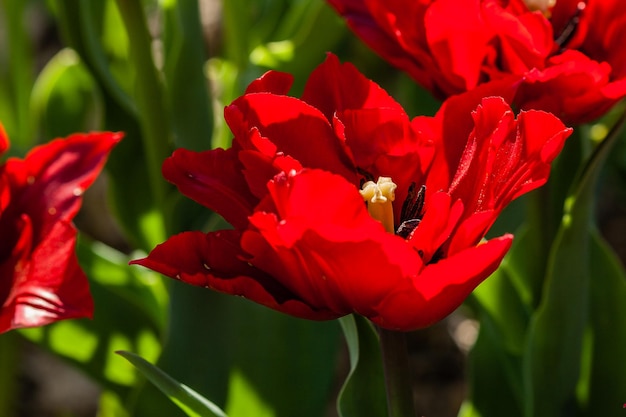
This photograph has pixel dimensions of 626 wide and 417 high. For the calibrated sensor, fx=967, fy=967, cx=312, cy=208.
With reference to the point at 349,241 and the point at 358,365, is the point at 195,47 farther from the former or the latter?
the point at 349,241

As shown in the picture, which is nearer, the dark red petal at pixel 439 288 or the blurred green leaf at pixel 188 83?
the dark red petal at pixel 439 288

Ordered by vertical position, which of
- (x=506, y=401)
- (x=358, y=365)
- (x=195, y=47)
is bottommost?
(x=506, y=401)

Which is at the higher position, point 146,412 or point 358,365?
point 358,365

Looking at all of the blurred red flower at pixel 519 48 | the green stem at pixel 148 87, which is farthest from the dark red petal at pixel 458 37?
the green stem at pixel 148 87

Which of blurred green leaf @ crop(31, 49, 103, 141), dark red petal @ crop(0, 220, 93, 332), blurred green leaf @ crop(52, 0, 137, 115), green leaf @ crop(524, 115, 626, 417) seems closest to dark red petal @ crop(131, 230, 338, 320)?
dark red petal @ crop(0, 220, 93, 332)

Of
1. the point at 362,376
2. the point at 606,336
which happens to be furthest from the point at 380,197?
the point at 606,336

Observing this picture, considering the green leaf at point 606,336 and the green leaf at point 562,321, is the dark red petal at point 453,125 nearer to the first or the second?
the green leaf at point 562,321

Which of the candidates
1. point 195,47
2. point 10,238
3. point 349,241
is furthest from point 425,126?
point 195,47
